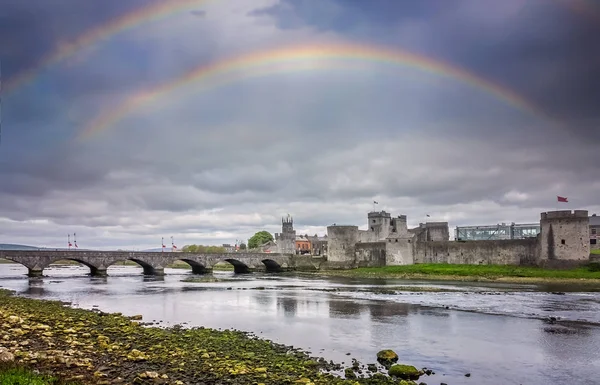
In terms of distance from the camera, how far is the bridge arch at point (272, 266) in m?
72.2

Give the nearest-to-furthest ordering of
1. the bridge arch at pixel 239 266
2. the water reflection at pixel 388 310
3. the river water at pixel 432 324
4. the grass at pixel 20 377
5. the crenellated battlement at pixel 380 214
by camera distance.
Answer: the grass at pixel 20 377 → the river water at pixel 432 324 → the water reflection at pixel 388 310 → the bridge arch at pixel 239 266 → the crenellated battlement at pixel 380 214

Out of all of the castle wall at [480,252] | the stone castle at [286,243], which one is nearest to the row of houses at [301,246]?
the stone castle at [286,243]

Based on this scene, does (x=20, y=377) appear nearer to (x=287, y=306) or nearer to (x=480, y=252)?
(x=287, y=306)

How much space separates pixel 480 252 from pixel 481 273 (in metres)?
4.63

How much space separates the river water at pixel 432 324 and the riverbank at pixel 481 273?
9062 mm

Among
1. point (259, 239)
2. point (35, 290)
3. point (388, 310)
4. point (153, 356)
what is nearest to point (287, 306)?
point (388, 310)

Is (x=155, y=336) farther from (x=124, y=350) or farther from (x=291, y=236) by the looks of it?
(x=291, y=236)

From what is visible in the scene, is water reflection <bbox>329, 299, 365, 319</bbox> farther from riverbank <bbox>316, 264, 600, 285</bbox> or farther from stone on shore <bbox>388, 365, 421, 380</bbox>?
riverbank <bbox>316, 264, 600, 285</bbox>

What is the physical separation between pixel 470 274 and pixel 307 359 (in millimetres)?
40005

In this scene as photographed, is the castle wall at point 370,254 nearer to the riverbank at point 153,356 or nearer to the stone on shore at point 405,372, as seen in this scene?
the riverbank at point 153,356

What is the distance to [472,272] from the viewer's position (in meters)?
49.5

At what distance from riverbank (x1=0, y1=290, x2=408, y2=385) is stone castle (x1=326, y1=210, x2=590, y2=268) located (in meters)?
38.5

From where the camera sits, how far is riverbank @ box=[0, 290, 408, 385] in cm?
966

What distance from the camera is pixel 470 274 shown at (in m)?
49.2
